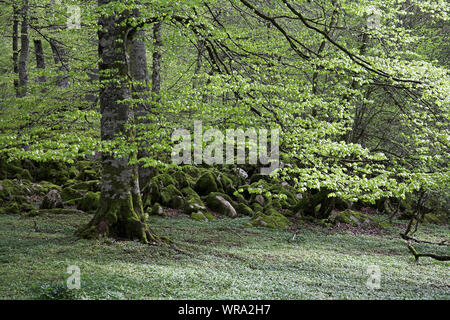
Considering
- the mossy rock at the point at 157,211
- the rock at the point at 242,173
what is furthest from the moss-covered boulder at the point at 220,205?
the rock at the point at 242,173

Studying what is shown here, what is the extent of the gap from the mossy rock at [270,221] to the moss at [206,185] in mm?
3011

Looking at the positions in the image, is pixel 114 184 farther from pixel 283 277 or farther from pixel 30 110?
pixel 283 277

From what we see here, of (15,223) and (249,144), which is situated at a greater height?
(249,144)

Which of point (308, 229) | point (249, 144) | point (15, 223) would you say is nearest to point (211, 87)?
point (249, 144)

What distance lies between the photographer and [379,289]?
254 inches

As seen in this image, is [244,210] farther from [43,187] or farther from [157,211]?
[43,187]

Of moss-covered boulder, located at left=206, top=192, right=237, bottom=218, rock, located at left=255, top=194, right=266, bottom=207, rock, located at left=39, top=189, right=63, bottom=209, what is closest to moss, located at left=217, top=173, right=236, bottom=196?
rock, located at left=255, top=194, right=266, bottom=207

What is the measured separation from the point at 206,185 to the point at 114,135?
8305 mm

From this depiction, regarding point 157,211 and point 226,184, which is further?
point 226,184

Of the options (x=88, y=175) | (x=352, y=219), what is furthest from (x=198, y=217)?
(x=352, y=219)

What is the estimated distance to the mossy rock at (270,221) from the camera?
1221 cm

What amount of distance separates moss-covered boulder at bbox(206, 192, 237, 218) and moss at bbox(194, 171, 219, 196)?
3.58 ft

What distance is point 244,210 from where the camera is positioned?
46.7 ft
